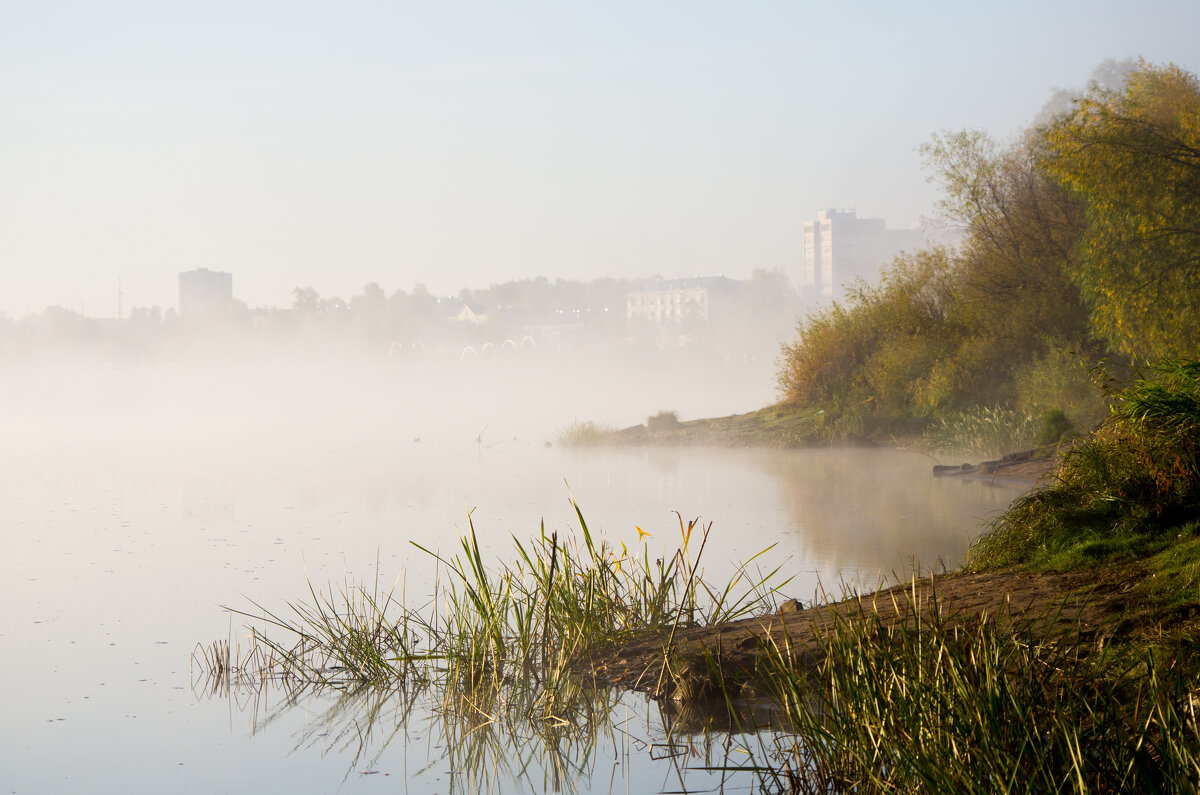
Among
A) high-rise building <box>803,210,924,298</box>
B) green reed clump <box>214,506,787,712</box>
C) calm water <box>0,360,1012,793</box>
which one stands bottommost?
calm water <box>0,360,1012,793</box>

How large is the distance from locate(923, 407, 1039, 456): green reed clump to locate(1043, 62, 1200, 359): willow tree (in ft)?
9.71

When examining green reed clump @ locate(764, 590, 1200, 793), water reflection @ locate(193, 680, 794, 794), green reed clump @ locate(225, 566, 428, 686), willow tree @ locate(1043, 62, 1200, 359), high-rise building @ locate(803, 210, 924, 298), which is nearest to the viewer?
green reed clump @ locate(764, 590, 1200, 793)

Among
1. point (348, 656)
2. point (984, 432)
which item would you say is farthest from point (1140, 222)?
point (348, 656)

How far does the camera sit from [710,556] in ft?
41.2

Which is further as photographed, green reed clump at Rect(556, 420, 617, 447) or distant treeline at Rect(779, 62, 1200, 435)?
green reed clump at Rect(556, 420, 617, 447)

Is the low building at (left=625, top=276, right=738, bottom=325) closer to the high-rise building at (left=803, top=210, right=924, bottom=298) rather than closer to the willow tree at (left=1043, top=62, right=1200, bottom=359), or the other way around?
the high-rise building at (left=803, top=210, right=924, bottom=298)

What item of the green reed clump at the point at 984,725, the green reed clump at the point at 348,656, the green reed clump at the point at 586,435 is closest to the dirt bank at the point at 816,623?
the green reed clump at the point at 348,656

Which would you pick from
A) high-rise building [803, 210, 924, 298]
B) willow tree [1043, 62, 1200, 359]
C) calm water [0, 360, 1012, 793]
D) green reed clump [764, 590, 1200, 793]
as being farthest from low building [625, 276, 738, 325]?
green reed clump [764, 590, 1200, 793]

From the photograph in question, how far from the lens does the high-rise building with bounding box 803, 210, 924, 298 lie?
182m

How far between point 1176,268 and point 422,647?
14.0 meters

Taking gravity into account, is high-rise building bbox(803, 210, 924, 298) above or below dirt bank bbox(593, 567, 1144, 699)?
above

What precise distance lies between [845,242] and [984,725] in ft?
617

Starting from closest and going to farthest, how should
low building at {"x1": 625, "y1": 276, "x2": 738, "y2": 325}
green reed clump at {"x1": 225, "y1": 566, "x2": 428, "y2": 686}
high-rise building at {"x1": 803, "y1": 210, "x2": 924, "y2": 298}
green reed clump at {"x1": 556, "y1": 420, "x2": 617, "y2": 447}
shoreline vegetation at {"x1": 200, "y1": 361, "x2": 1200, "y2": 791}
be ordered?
shoreline vegetation at {"x1": 200, "y1": 361, "x2": 1200, "y2": 791}
green reed clump at {"x1": 225, "y1": 566, "x2": 428, "y2": 686}
green reed clump at {"x1": 556, "y1": 420, "x2": 617, "y2": 447}
low building at {"x1": 625, "y1": 276, "x2": 738, "y2": 325}
high-rise building at {"x1": 803, "y1": 210, "x2": 924, "y2": 298}

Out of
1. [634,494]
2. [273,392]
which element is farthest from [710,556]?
[273,392]
